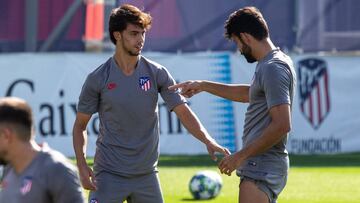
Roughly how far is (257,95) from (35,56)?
15.4 m

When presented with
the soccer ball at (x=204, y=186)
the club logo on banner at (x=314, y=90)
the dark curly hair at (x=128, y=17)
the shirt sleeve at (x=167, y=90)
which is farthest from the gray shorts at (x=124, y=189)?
the club logo on banner at (x=314, y=90)

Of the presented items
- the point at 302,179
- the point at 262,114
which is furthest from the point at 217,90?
the point at 302,179

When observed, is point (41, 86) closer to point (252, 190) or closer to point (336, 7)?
point (336, 7)

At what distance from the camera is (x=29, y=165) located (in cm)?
642

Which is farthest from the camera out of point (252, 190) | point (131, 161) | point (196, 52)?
point (196, 52)

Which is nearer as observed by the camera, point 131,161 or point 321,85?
point 131,161

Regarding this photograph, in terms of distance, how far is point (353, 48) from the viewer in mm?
25344

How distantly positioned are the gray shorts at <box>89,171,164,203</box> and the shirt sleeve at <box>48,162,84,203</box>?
9.37 feet

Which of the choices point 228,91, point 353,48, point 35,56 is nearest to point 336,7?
point 353,48

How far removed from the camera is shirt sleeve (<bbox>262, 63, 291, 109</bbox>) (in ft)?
27.5

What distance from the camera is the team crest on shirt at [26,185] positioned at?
20.8ft

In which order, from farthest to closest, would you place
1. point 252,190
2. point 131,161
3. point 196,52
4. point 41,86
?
point 196,52
point 41,86
point 131,161
point 252,190

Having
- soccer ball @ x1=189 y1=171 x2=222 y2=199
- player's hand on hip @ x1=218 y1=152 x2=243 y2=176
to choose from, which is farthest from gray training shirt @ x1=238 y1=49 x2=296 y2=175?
soccer ball @ x1=189 y1=171 x2=222 y2=199

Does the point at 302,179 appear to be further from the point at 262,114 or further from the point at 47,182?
the point at 47,182
